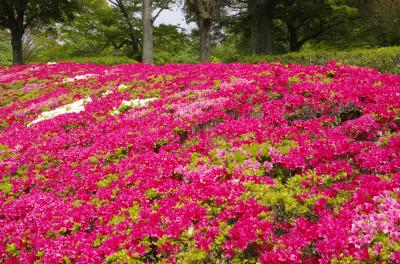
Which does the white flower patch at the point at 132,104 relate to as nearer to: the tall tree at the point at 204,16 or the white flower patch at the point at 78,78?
the white flower patch at the point at 78,78

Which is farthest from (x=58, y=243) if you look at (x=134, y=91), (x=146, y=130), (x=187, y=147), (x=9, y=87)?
(x=9, y=87)

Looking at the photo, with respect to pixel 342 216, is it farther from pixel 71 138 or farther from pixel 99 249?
pixel 71 138

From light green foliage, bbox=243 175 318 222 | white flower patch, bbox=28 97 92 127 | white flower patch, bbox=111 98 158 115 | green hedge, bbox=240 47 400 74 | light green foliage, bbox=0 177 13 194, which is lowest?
light green foliage, bbox=0 177 13 194

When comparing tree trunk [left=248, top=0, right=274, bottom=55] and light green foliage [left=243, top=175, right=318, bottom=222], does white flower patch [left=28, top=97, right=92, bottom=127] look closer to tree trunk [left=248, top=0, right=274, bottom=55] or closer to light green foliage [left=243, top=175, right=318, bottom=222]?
light green foliage [left=243, top=175, right=318, bottom=222]

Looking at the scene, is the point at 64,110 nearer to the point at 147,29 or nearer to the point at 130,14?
the point at 147,29

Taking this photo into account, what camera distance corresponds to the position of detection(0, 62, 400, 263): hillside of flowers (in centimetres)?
511

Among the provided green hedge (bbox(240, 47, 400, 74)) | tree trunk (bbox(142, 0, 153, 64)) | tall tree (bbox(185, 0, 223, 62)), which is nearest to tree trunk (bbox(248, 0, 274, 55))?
tall tree (bbox(185, 0, 223, 62))

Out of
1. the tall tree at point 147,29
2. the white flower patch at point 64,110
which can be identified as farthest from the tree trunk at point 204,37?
the white flower patch at point 64,110

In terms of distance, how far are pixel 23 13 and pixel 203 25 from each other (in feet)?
70.5

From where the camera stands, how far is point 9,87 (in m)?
21.7

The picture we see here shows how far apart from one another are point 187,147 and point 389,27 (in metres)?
26.3

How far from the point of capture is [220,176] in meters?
6.98

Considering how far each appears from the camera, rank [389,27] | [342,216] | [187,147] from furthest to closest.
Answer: [389,27]
[187,147]
[342,216]

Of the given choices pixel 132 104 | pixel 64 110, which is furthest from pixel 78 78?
pixel 132 104
